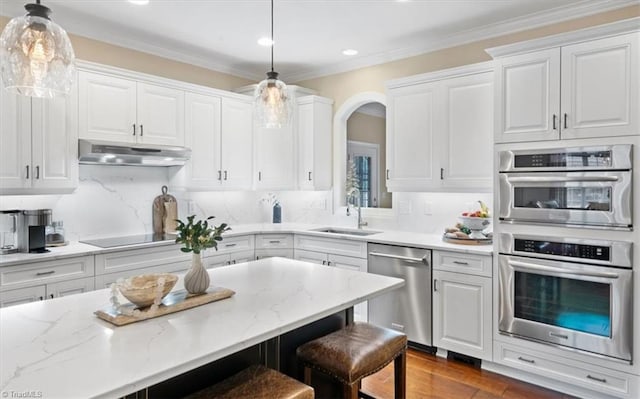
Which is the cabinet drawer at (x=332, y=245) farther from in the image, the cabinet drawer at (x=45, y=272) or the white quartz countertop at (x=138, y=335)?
the cabinet drawer at (x=45, y=272)

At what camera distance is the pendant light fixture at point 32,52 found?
1.58m

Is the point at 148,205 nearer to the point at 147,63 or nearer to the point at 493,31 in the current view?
the point at 147,63

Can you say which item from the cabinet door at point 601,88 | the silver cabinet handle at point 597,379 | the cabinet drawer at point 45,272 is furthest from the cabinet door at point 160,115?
the silver cabinet handle at point 597,379

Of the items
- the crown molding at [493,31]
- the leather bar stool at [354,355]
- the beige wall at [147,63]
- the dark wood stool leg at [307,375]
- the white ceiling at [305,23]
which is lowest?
the dark wood stool leg at [307,375]

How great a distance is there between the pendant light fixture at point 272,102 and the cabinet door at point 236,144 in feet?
6.18

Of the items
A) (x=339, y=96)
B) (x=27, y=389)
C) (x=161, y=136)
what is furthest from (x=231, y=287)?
(x=339, y=96)

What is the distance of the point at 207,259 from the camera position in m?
3.92

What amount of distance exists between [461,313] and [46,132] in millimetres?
3473

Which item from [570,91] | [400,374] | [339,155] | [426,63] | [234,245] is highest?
[426,63]

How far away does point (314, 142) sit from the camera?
458 centimetres

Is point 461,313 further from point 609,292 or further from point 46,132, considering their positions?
point 46,132

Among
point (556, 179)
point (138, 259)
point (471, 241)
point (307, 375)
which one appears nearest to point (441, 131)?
point (471, 241)

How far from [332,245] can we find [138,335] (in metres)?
2.68

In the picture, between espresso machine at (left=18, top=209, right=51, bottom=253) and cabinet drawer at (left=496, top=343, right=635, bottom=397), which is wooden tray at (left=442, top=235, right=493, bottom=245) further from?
espresso machine at (left=18, top=209, right=51, bottom=253)
